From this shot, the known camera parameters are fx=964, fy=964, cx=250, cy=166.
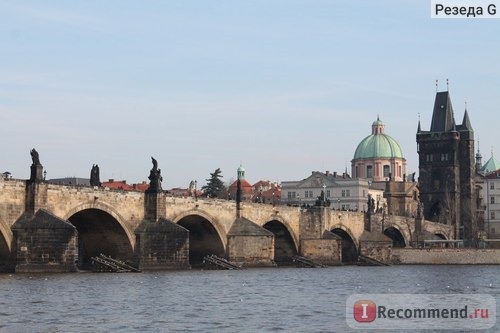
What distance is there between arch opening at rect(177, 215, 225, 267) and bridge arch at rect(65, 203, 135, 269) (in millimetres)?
10596

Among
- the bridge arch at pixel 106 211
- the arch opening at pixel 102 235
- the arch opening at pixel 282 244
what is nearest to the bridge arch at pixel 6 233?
the bridge arch at pixel 106 211

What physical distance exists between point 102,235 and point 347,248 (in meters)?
45.9

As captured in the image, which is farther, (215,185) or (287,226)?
(215,185)

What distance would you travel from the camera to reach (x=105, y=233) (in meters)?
66.4

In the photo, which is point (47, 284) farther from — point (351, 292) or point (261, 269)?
point (261, 269)

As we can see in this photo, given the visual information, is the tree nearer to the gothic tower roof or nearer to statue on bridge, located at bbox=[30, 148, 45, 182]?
the gothic tower roof

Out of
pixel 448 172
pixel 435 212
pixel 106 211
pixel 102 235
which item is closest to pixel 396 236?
pixel 435 212

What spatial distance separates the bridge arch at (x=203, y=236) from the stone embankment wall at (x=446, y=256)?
36.9m

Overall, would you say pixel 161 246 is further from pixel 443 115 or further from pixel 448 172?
pixel 443 115

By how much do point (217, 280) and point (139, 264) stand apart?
7.71 m

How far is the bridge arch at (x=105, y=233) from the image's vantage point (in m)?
64.6

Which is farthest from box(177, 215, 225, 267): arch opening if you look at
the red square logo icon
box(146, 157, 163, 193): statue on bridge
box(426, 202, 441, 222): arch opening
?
box(426, 202, 441, 222): arch opening

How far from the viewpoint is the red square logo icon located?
35.9 metres

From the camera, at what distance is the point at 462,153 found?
162 m
